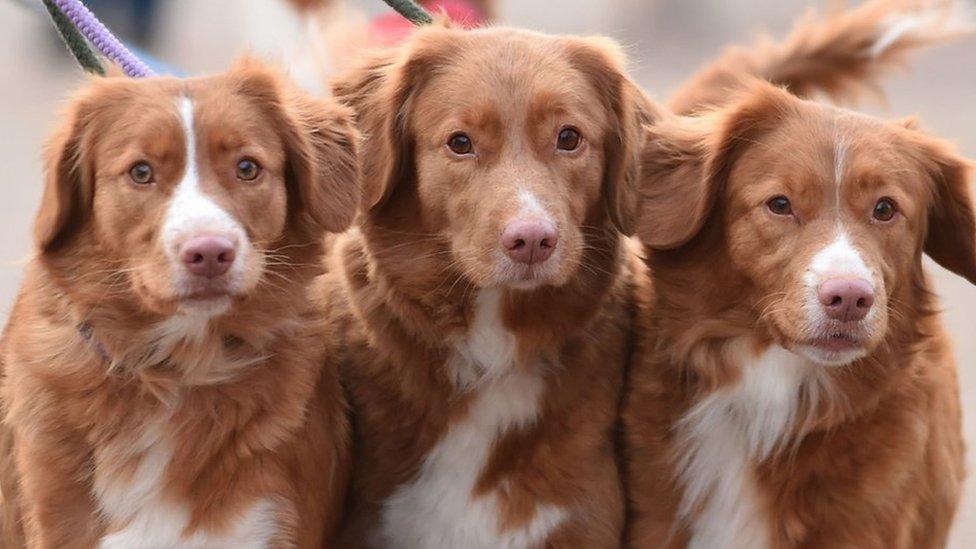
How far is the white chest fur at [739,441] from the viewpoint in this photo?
4.49m

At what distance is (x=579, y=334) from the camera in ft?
15.2

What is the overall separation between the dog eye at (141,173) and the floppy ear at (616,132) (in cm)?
125

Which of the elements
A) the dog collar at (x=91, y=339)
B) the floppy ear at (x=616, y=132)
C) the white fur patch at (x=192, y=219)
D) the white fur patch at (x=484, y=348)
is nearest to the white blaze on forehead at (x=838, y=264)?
the floppy ear at (x=616, y=132)

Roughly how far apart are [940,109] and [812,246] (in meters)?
9.95

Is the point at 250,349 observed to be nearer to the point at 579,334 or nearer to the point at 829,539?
the point at 579,334

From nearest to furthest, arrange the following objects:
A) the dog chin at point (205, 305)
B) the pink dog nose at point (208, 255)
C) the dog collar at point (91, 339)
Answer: the pink dog nose at point (208, 255) < the dog chin at point (205, 305) < the dog collar at point (91, 339)

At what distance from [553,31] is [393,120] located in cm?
1118

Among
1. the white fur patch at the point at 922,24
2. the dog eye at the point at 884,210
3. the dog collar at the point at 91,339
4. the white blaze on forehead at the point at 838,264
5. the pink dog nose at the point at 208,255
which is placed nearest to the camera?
the pink dog nose at the point at 208,255

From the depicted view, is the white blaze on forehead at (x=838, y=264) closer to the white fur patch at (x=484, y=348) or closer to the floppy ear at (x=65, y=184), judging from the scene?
the white fur patch at (x=484, y=348)

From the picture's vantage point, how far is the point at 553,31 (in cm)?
1552

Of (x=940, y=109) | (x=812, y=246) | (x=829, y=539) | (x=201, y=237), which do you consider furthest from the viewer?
(x=940, y=109)

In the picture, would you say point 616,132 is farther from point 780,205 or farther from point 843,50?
point 843,50

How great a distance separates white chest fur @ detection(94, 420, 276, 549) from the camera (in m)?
4.07

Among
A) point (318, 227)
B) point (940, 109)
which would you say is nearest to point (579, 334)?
point (318, 227)
